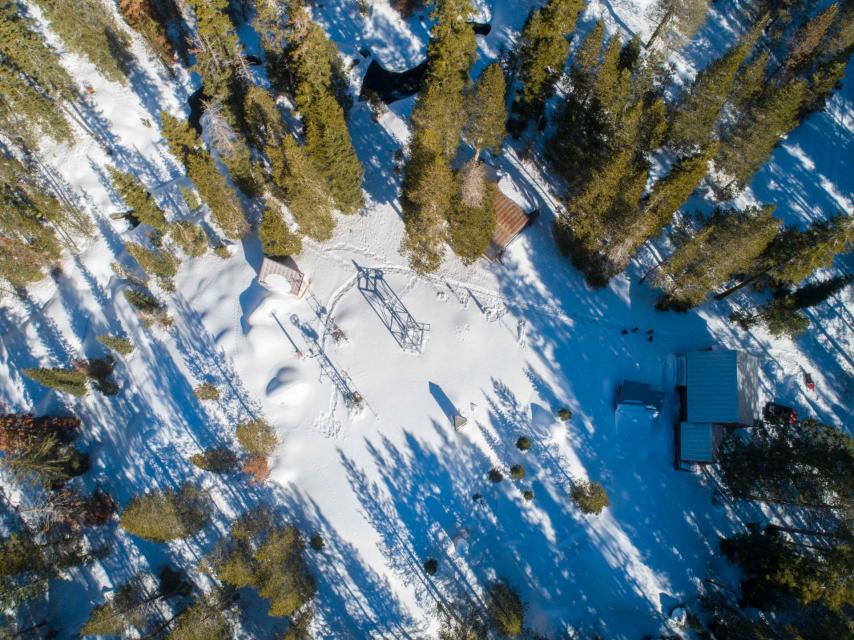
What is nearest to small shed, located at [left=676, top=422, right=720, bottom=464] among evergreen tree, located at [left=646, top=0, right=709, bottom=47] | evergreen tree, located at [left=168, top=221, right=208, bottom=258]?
evergreen tree, located at [left=646, top=0, right=709, bottom=47]

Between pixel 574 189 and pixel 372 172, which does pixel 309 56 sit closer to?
pixel 372 172

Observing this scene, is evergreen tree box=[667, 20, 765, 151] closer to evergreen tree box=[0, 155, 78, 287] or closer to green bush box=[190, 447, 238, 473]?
green bush box=[190, 447, 238, 473]

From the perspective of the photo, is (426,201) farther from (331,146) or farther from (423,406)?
(423,406)

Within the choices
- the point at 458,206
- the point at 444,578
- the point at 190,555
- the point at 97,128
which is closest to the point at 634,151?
the point at 458,206

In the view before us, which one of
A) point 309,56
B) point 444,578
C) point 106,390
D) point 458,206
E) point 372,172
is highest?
point 309,56

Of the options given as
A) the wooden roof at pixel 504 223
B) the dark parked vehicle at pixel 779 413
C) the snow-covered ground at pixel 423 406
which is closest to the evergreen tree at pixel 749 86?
the snow-covered ground at pixel 423 406

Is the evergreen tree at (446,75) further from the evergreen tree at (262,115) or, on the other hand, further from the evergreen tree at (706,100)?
the evergreen tree at (706,100)

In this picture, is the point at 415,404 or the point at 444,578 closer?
the point at 444,578
